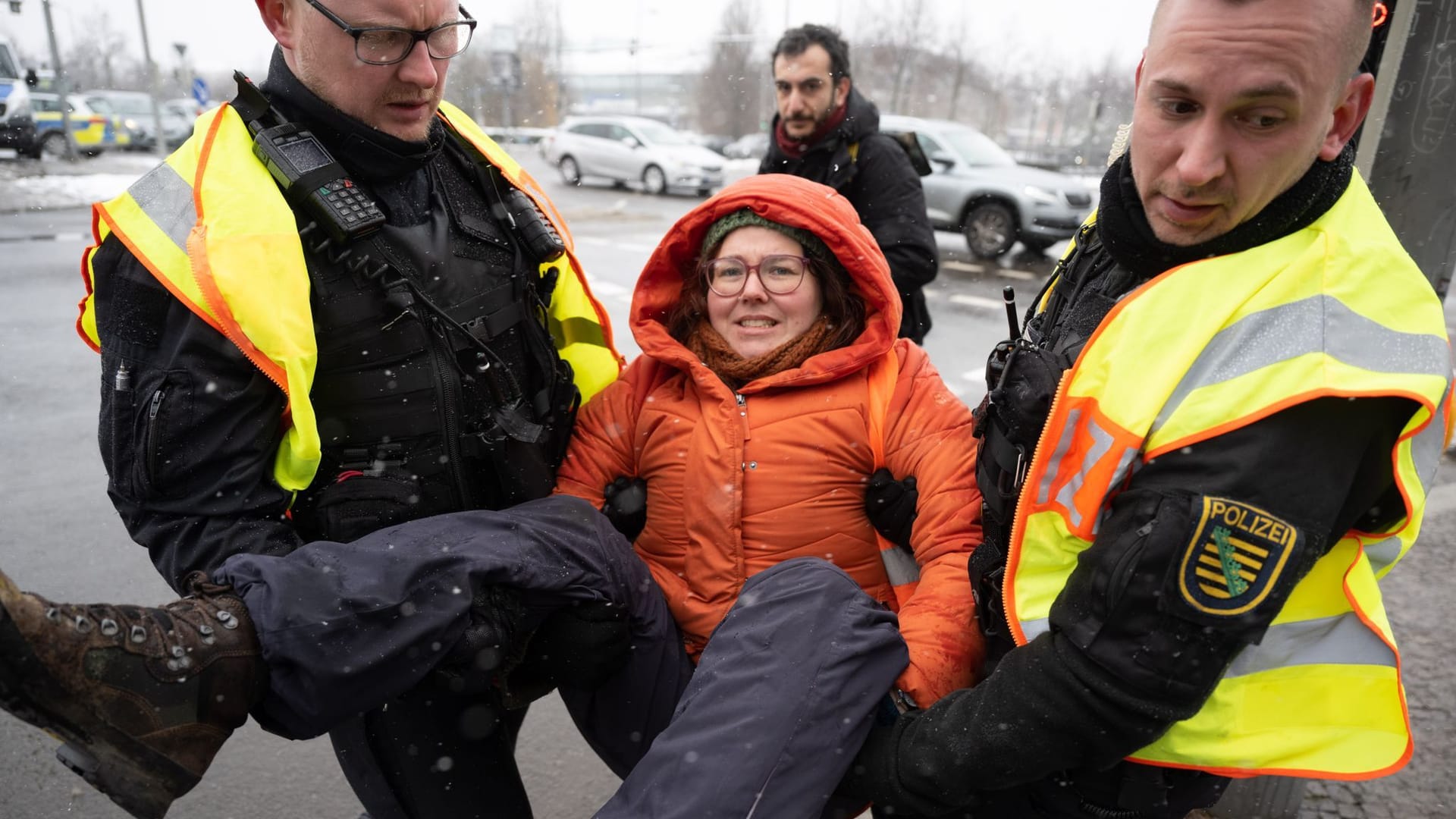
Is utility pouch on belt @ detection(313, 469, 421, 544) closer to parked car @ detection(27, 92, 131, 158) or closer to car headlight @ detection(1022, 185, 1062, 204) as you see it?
car headlight @ detection(1022, 185, 1062, 204)

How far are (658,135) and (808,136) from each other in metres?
16.0

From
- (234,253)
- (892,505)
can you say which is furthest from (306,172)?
(892,505)

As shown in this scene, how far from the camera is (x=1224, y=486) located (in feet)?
4.00

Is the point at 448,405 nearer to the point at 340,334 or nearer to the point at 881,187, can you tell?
the point at 340,334

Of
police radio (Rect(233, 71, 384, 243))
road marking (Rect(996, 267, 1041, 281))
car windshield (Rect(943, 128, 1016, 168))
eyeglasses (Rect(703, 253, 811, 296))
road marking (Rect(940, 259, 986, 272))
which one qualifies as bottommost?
road marking (Rect(940, 259, 986, 272))

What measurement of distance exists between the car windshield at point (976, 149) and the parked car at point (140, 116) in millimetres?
18189

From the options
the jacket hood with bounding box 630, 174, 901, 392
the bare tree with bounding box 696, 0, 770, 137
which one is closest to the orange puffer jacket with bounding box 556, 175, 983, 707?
the jacket hood with bounding box 630, 174, 901, 392

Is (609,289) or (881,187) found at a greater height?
(881,187)

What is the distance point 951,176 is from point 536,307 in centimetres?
1089

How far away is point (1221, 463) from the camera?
1229 mm

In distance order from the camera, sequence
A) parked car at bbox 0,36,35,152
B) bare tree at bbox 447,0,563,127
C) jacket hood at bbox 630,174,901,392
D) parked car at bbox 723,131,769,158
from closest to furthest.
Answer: jacket hood at bbox 630,174,901,392, parked car at bbox 0,36,35,152, bare tree at bbox 447,0,563,127, parked car at bbox 723,131,769,158

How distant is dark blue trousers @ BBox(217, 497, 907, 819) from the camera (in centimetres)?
153

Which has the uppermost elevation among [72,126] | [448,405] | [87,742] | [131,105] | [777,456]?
[448,405]

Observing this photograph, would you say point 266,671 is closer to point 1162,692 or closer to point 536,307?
point 536,307
